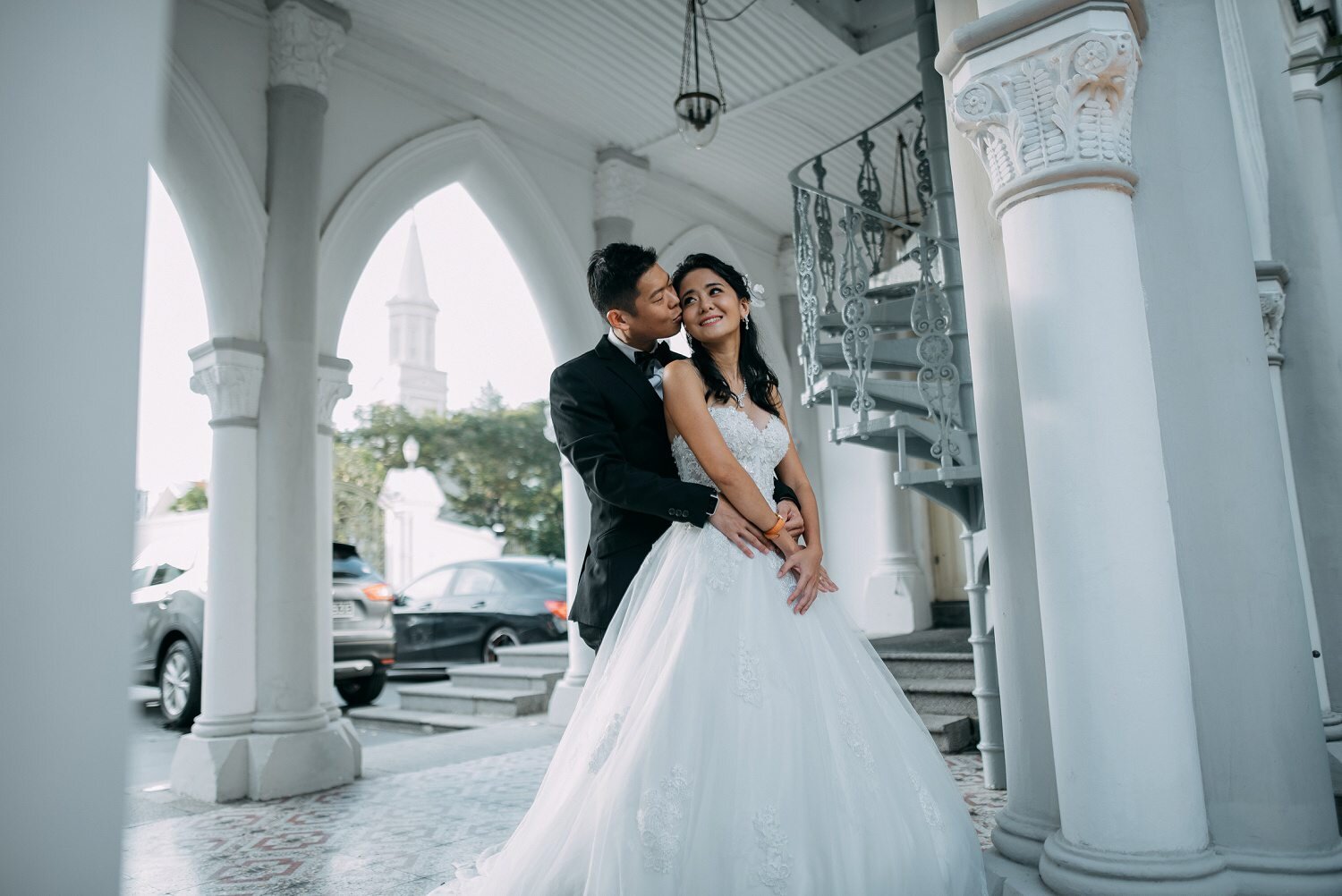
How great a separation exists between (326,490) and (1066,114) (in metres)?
4.83

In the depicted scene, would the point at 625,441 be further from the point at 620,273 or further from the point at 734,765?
the point at 734,765

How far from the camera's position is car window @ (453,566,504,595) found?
32.4ft

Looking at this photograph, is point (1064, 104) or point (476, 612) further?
point (476, 612)

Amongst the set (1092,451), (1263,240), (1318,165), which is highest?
(1318,165)

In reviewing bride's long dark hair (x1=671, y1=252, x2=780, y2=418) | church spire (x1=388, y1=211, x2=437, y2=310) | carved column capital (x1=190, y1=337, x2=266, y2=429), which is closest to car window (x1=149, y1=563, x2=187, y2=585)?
carved column capital (x1=190, y1=337, x2=266, y2=429)

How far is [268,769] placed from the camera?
4.61 m

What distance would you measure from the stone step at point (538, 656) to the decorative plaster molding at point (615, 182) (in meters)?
3.73

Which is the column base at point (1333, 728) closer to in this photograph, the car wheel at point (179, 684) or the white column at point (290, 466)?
the white column at point (290, 466)

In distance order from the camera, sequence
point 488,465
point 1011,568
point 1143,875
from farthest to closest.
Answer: point 488,465, point 1011,568, point 1143,875

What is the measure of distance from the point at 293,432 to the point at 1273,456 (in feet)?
14.7

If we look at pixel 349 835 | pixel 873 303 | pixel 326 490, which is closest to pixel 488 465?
pixel 326 490

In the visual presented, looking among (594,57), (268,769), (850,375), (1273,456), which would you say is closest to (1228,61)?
(850,375)

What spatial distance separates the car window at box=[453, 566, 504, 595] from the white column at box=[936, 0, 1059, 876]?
8060 millimetres

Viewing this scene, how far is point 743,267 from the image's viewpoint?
28.9 ft
